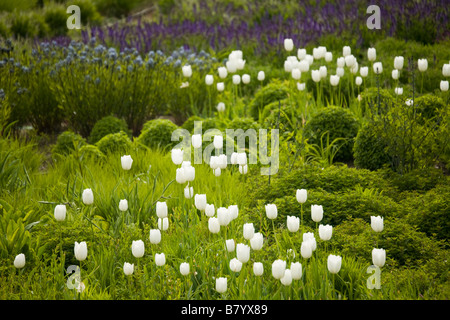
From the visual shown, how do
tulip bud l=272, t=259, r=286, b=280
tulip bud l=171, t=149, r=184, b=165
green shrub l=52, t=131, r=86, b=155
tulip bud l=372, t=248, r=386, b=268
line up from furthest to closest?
green shrub l=52, t=131, r=86, b=155 < tulip bud l=171, t=149, r=184, b=165 < tulip bud l=372, t=248, r=386, b=268 < tulip bud l=272, t=259, r=286, b=280

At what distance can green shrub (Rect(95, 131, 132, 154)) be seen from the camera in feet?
17.0

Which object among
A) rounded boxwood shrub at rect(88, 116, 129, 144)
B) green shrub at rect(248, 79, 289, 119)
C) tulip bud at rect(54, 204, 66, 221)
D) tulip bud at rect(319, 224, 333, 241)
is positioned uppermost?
tulip bud at rect(54, 204, 66, 221)

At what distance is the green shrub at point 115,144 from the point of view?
5.18m

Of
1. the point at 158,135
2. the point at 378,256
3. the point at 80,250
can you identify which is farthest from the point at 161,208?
the point at 158,135

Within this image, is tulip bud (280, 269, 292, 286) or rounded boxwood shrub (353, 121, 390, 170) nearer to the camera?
tulip bud (280, 269, 292, 286)

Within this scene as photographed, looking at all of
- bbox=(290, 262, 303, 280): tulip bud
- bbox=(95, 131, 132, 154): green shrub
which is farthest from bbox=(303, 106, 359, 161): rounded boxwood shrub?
bbox=(290, 262, 303, 280): tulip bud

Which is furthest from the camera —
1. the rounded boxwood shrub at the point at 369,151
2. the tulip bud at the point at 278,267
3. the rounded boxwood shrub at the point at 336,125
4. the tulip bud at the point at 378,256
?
the rounded boxwood shrub at the point at 336,125

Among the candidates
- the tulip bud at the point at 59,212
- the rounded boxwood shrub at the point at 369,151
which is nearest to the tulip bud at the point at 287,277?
the tulip bud at the point at 59,212

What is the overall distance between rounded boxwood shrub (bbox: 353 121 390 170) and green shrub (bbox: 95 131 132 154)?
2185 mm

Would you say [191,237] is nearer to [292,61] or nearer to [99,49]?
[292,61]

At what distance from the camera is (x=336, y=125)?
16.9 feet

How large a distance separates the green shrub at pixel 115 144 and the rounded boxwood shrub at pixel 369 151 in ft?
7.17

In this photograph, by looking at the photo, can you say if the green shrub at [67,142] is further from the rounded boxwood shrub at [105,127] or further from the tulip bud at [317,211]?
the tulip bud at [317,211]

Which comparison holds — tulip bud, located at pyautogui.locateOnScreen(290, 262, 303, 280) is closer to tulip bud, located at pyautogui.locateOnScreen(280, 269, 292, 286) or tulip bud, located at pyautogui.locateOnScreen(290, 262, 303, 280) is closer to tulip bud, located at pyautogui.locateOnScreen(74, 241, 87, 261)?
tulip bud, located at pyautogui.locateOnScreen(280, 269, 292, 286)
